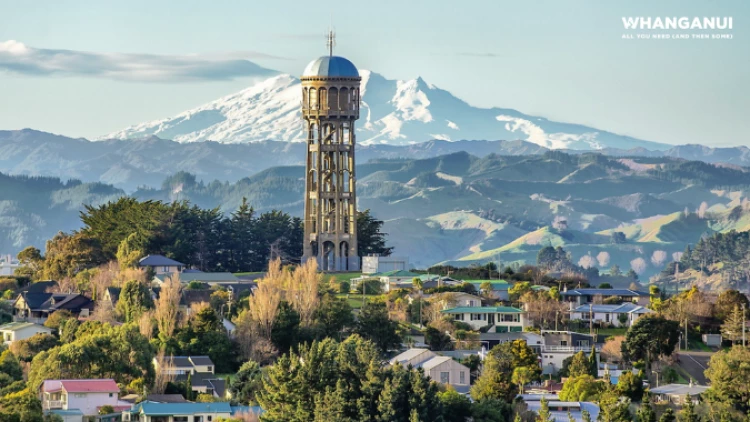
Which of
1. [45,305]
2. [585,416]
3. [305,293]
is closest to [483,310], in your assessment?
[305,293]

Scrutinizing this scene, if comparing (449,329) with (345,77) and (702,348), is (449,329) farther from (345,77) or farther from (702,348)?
(345,77)

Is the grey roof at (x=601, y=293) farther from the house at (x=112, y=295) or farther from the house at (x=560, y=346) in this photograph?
the house at (x=112, y=295)

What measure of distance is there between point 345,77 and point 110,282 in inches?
791

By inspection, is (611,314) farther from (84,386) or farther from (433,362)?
(84,386)

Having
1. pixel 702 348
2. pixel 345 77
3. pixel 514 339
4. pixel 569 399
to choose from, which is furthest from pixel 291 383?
pixel 345 77

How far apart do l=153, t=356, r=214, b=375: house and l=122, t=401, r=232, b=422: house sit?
608 centimetres

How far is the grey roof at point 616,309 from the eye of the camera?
308 ft

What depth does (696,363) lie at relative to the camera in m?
82.9

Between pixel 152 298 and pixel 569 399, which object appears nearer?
pixel 569 399

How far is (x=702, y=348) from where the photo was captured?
87.1 meters

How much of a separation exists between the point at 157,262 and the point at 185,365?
85.2 feet

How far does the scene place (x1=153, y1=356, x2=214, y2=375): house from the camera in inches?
2985

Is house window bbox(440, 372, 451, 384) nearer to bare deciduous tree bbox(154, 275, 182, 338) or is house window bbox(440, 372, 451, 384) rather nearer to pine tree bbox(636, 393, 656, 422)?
pine tree bbox(636, 393, 656, 422)

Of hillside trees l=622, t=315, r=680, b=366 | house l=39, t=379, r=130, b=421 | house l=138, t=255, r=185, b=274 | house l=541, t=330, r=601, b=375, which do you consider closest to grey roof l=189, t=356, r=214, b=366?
house l=39, t=379, r=130, b=421
